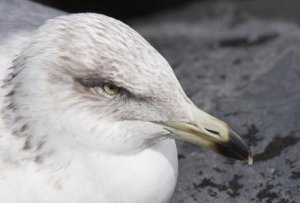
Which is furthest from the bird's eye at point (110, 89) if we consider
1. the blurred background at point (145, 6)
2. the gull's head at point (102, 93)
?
the blurred background at point (145, 6)

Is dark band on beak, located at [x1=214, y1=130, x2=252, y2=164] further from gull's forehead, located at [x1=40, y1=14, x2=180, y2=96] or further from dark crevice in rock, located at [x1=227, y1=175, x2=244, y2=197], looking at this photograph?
dark crevice in rock, located at [x1=227, y1=175, x2=244, y2=197]

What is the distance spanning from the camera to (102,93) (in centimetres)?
312

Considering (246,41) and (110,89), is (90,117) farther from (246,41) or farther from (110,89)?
(246,41)

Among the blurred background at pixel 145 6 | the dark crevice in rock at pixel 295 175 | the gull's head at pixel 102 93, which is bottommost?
the blurred background at pixel 145 6

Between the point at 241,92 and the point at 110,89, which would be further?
the point at 241,92

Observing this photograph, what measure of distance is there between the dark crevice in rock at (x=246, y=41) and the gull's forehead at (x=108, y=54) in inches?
95.6

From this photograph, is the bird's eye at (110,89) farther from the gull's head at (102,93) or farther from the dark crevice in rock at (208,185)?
the dark crevice in rock at (208,185)

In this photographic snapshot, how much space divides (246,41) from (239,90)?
3.07ft

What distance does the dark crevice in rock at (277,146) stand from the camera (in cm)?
414

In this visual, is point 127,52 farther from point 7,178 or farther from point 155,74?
point 7,178

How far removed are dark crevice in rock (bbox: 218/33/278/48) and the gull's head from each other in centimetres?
238

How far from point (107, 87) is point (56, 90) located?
20 centimetres

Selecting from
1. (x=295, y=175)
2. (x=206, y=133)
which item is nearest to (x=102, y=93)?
(x=206, y=133)

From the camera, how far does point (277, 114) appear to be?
14.6 feet
